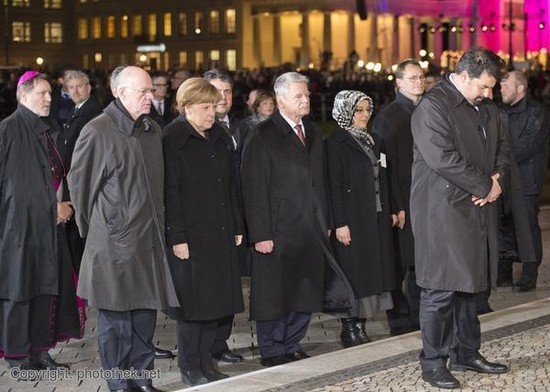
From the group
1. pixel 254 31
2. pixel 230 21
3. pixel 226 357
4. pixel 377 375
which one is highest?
pixel 230 21

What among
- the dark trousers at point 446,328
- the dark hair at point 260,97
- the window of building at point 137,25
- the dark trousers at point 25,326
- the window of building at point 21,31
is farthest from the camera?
the window of building at point 21,31

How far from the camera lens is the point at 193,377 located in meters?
9.04

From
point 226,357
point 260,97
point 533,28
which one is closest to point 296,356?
point 226,357

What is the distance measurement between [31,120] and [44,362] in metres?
1.84

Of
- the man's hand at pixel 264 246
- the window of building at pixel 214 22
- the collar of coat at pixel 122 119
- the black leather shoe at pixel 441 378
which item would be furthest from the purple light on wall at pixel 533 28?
the collar of coat at pixel 122 119

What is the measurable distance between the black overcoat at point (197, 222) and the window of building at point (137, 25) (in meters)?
123

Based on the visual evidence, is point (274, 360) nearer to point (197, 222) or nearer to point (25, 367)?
point (197, 222)

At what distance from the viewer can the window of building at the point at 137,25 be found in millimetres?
130375

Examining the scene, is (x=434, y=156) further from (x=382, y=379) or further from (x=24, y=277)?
(x=24, y=277)

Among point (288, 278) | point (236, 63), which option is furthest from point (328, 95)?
point (236, 63)

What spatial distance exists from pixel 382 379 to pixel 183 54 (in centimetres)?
11838

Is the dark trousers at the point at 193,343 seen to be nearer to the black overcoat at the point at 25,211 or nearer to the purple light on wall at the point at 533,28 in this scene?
the black overcoat at the point at 25,211

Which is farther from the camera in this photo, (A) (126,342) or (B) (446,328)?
(B) (446,328)

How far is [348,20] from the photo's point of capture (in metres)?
122
